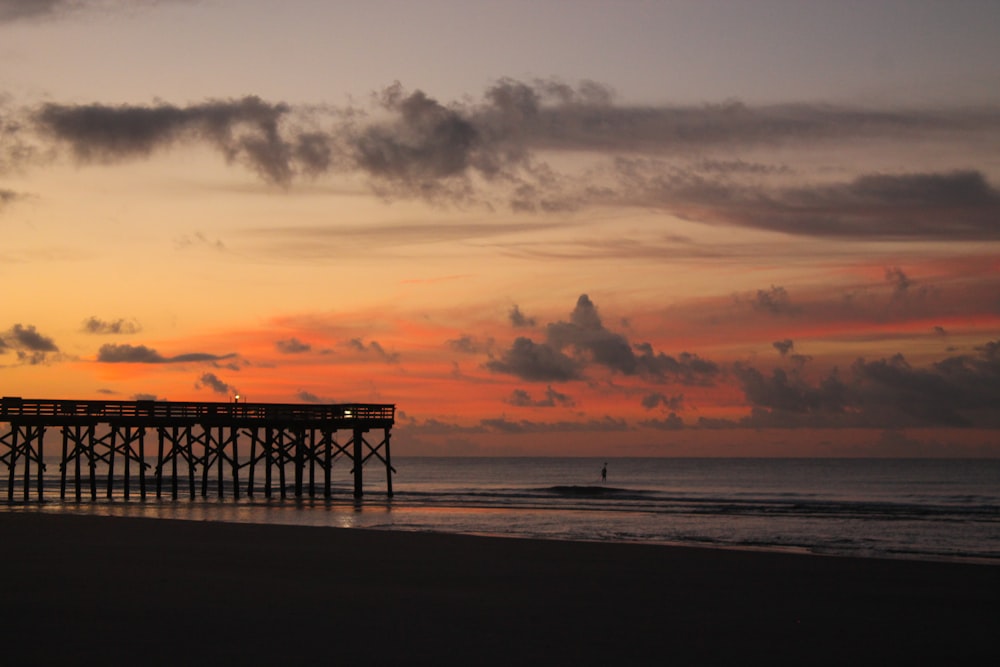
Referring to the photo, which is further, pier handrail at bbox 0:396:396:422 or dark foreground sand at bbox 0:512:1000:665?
pier handrail at bbox 0:396:396:422

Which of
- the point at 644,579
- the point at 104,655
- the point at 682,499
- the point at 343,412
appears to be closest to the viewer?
the point at 104,655

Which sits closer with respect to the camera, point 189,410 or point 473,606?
point 473,606

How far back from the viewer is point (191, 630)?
1154 cm

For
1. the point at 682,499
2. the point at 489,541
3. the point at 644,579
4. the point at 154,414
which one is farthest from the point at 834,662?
the point at 682,499

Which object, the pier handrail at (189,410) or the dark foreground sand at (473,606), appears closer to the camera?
the dark foreground sand at (473,606)

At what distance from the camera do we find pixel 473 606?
13734 millimetres

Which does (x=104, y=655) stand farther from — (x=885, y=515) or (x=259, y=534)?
(x=885, y=515)

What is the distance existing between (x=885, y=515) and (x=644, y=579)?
31.2 m

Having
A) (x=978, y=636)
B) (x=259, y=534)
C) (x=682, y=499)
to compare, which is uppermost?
(x=978, y=636)

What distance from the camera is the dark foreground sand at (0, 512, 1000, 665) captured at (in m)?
10.8

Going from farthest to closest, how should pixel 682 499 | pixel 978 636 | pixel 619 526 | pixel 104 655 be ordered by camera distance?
pixel 682 499, pixel 619 526, pixel 978 636, pixel 104 655

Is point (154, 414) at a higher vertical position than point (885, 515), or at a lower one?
higher

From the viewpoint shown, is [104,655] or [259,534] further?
[259,534]

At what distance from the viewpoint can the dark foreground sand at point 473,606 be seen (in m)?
10.8
